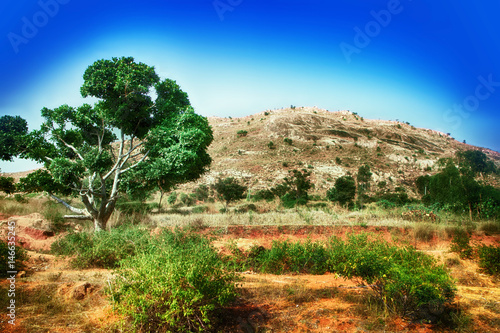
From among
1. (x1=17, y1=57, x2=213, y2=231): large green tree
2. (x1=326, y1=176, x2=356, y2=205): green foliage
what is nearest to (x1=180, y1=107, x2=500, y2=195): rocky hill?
(x1=326, y1=176, x2=356, y2=205): green foliage

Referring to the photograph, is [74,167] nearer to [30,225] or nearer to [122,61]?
[30,225]

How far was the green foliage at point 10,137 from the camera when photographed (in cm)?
1123

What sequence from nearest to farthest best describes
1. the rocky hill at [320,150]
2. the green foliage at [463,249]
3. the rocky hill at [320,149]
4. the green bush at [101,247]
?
the green bush at [101,247] < the green foliage at [463,249] < the rocky hill at [320,150] < the rocky hill at [320,149]

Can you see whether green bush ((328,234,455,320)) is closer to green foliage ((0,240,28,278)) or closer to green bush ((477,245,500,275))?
green bush ((477,245,500,275))

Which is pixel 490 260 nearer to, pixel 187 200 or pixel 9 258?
pixel 9 258

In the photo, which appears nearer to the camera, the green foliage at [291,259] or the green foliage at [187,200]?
the green foliage at [291,259]

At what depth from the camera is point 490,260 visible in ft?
27.6

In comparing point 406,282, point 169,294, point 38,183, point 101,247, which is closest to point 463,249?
point 406,282

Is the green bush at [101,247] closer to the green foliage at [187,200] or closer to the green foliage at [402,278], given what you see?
the green foliage at [402,278]

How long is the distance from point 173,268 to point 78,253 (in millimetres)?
6028

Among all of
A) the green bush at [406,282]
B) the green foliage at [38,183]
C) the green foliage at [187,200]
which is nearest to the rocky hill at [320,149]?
the green foliage at [187,200]

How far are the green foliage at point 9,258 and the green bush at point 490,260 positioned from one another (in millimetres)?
12584

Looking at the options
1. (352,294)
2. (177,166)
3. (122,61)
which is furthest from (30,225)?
(352,294)

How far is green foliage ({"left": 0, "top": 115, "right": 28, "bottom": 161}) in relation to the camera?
11227mm
